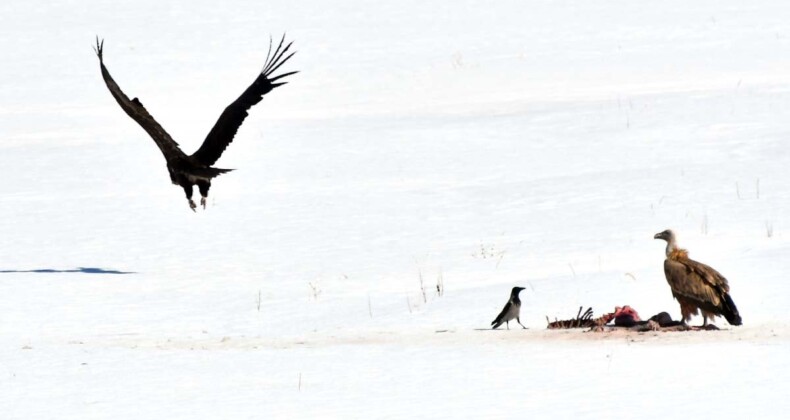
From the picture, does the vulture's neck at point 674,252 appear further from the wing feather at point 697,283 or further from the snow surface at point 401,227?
the snow surface at point 401,227

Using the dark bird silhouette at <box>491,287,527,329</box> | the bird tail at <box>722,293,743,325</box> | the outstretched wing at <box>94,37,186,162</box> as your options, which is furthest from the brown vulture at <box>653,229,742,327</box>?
the outstretched wing at <box>94,37,186,162</box>

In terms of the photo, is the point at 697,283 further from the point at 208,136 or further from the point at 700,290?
the point at 208,136

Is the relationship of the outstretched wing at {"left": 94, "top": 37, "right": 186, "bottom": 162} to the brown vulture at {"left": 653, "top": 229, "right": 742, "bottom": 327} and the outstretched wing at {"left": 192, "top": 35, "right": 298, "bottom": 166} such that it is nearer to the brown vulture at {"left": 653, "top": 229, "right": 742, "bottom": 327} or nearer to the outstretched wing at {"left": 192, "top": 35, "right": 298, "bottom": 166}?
the outstretched wing at {"left": 192, "top": 35, "right": 298, "bottom": 166}

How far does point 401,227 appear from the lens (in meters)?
13.3

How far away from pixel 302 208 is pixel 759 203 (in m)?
4.46

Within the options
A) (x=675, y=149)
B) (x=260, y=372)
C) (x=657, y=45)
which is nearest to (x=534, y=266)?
(x=260, y=372)

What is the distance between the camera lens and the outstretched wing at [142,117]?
11.6 m

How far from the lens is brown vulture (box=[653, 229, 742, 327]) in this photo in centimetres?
809

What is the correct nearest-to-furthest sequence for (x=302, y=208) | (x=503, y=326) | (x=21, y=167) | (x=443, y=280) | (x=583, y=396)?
1. (x=583, y=396)
2. (x=503, y=326)
3. (x=443, y=280)
4. (x=302, y=208)
5. (x=21, y=167)

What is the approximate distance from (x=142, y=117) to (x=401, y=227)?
2.80 m

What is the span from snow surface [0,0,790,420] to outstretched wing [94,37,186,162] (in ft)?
3.14

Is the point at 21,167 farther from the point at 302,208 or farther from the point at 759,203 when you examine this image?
the point at 759,203

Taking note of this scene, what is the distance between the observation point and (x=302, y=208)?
14672 millimetres

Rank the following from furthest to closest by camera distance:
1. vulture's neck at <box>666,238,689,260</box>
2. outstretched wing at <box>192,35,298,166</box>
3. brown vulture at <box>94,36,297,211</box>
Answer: outstretched wing at <box>192,35,298,166</box>, brown vulture at <box>94,36,297,211</box>, vulture's neck at <box>666,238,689,260</box>
